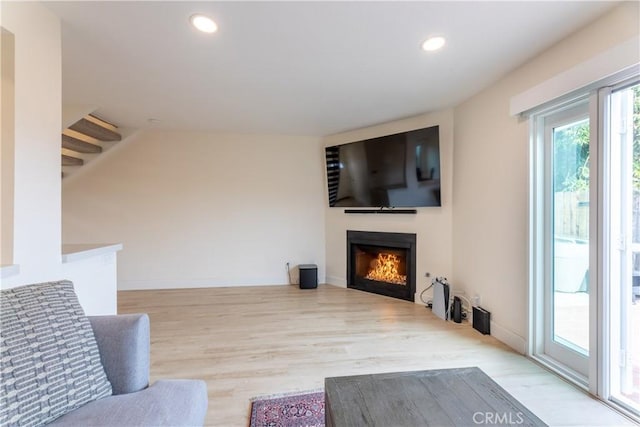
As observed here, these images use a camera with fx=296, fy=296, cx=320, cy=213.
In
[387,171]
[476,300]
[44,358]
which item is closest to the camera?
[44,358]

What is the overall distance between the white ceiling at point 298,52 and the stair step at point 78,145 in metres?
0.65

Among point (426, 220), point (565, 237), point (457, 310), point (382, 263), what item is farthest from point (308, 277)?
point (565, 237)

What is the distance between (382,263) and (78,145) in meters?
4.39

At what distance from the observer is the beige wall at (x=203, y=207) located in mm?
4352

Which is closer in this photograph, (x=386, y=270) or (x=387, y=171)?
(x=387, y=171)

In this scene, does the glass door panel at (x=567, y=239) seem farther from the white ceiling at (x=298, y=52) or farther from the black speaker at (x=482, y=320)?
the white ceiling at (x=298, y=52)

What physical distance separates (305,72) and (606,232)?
7.70 feet

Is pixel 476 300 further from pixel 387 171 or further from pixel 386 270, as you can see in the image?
pixel 387 171

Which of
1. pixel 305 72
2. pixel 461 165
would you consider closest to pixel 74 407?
pixel 305 72

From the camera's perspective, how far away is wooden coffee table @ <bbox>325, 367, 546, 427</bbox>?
1.05 meters

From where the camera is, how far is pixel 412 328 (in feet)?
9.57

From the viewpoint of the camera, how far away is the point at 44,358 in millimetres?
1081

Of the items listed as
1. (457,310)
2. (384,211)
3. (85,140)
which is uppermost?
(85,140)

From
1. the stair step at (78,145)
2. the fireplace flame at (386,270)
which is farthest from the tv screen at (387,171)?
the stair step at (78,145)
